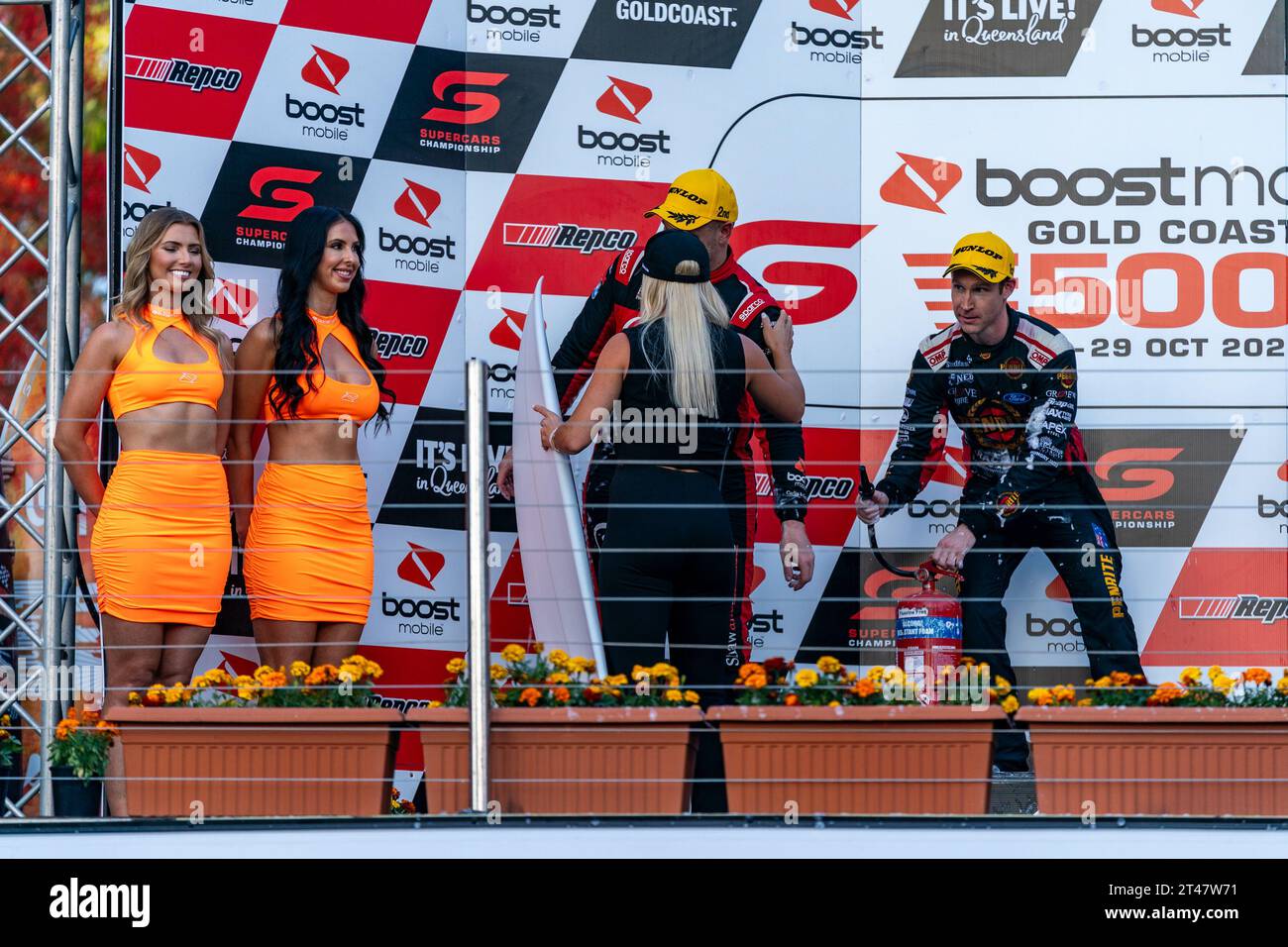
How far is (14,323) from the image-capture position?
4785mm

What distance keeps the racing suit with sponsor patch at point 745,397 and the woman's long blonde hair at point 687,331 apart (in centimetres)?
73

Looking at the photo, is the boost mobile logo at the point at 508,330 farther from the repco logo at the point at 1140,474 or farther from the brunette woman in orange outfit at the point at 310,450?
the repco logo at the point at 1140,474

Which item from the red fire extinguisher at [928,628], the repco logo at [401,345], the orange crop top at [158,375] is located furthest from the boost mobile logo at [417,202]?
the red fire extinguisher at [928,628]

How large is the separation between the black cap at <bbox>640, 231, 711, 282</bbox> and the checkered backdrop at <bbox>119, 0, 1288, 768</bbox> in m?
1.46

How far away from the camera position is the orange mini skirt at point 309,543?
15.5ft

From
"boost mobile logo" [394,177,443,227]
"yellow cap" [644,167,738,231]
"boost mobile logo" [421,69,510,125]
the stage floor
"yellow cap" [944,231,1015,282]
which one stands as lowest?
the stage floor

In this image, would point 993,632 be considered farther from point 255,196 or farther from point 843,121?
point 255,196

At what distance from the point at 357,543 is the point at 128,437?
0.68 m

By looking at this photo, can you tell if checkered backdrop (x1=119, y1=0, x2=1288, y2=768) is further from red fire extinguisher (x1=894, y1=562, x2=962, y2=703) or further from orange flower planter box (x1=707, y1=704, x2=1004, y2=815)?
orange flower planter box (x1=707, y1=704, x2=1004, y2=815)

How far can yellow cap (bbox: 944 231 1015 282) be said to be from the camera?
17.0 ft

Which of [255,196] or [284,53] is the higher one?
[284,53]

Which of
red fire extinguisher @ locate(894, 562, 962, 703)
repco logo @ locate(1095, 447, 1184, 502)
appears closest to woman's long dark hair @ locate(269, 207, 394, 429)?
red fire extinguisher @ locate(894, 562, 962, 703)
